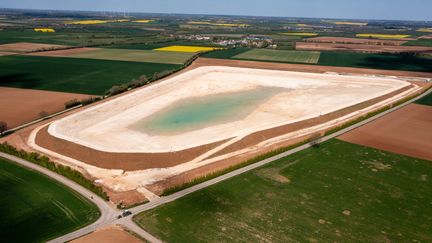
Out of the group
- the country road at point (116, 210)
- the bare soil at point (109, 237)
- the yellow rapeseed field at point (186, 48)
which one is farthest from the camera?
the yellow rapeseed field at point (186, 48)

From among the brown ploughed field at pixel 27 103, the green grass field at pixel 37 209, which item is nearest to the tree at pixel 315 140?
the green grass field at pixel 37 209

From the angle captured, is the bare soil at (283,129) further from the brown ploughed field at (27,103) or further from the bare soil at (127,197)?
the brown ploughed field at (27,103)

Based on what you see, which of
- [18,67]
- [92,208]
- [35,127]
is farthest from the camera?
[18,67]

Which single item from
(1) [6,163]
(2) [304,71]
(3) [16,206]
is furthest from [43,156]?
(2) [304,71]

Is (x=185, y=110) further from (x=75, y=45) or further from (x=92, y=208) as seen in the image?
(x=75, y=45)

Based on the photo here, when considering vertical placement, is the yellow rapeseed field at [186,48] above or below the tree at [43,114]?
above

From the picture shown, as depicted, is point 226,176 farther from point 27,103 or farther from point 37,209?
point 27,103
